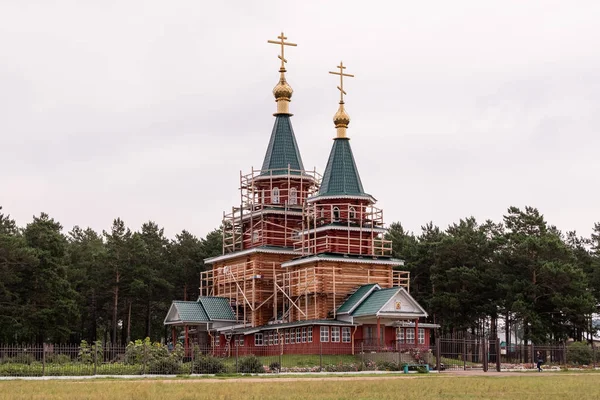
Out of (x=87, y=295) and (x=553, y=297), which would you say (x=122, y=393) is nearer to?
(x=553, y=297)

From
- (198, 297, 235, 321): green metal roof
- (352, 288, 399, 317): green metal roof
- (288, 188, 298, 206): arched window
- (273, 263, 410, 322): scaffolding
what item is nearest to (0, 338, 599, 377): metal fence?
(352, 288, 399, 317): green metal roof

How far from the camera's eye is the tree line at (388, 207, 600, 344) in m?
58.2

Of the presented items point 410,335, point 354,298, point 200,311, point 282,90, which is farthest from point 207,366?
point 282,90

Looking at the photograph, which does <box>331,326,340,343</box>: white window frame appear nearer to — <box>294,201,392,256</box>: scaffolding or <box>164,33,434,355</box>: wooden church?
<box>164,33,434,355</box>: wooden church

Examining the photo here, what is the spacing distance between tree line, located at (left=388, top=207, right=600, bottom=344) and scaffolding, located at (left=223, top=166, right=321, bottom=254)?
11401mm

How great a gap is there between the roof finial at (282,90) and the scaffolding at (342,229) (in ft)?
29.0

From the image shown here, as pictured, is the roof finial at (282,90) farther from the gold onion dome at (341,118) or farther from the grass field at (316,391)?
the grass field at (316,391)

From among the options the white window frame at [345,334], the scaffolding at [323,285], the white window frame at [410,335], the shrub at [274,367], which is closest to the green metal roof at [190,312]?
the scaffolding at [323,285]

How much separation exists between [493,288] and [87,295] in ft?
106

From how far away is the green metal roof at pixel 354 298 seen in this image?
50469mm

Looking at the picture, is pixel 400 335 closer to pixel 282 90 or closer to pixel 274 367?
pixel 274 367

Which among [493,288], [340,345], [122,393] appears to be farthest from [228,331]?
[122,393]

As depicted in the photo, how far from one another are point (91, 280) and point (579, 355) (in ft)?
125

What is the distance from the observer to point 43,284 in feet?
202
